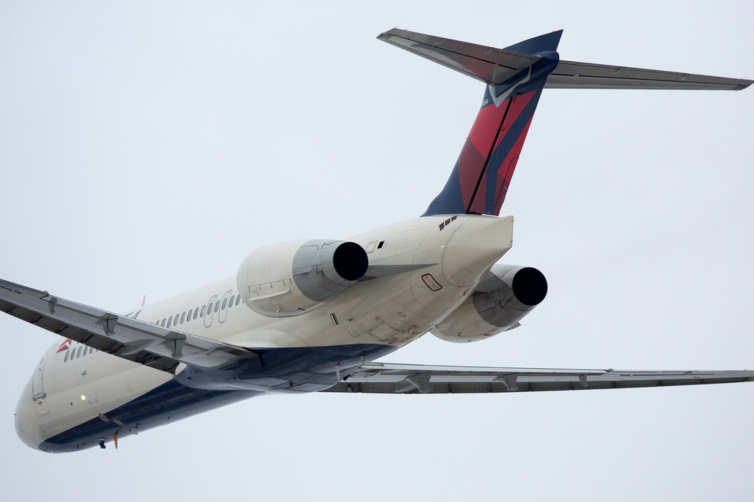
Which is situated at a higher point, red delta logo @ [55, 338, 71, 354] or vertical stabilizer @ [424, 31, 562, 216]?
red delta logo @ [55, 338, 71, 354]

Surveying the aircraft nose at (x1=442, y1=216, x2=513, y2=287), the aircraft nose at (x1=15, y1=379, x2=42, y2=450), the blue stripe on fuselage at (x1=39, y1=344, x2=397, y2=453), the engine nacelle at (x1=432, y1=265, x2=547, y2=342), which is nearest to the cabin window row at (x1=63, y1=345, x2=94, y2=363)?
the aircraft nose at (x1=15, y1=379, x2=42, y2=450)

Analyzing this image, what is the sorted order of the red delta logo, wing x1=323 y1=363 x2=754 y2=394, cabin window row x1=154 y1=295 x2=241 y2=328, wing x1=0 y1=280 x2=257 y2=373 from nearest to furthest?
wing x1=0 y1=280 x2=257 y2=373
cabin window row x1=154 y1=295 x2=241 y2=328
wing x1=323 y1=363 x2=754 y2=394
the red delta logo

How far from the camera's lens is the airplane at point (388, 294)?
11.9 meters

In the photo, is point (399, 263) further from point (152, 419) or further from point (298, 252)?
point (152, 419)

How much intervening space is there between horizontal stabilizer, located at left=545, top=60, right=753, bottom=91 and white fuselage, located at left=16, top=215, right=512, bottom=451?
112 inches

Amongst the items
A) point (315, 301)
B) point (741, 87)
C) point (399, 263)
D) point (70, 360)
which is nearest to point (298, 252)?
point (315, 301)

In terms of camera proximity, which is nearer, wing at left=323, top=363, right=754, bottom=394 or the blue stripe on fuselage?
the blue stripe on fuselage

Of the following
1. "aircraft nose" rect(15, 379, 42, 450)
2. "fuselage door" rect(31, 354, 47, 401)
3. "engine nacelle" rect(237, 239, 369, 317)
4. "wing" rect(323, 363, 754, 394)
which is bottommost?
"wing" rect(323, 363, 754, 394)

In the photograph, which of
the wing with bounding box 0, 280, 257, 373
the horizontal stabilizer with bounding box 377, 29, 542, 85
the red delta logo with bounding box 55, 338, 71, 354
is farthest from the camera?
the red delta logo with bounding box 55, 338, 71, 354

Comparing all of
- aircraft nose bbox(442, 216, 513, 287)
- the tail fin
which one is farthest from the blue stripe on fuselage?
the tail fin

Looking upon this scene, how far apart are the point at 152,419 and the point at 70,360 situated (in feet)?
8.34

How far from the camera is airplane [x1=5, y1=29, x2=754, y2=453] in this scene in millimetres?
11906

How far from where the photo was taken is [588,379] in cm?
1656

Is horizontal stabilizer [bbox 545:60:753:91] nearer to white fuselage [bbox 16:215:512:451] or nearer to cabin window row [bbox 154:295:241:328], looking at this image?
white fuselage [bbox 16:215:512:451]
